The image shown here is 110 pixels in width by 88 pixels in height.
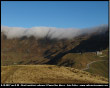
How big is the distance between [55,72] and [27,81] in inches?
658

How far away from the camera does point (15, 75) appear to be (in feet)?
236

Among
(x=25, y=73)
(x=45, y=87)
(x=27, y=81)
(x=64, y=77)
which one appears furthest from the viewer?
(x=25, y=73)

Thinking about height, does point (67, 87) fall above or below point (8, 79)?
above

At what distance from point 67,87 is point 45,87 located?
3960mm

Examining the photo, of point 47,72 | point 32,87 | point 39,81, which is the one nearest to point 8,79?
point 39,81

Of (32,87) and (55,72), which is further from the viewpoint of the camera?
(55,72)

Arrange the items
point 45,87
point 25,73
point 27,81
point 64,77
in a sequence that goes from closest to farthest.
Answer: point 45,87, point 27,81, point 64,77, point 25,73

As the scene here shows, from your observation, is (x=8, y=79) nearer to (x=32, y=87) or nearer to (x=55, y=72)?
(x=55, y=72)

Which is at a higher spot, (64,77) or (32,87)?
(32,87)

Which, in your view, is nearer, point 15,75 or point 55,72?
point 15,75

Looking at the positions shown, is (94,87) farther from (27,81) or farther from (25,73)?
(25,73)

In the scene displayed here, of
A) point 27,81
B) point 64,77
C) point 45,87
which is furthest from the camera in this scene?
point 64,77

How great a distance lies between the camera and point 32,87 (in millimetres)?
34062

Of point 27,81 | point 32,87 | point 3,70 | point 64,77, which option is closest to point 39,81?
point 27,81
